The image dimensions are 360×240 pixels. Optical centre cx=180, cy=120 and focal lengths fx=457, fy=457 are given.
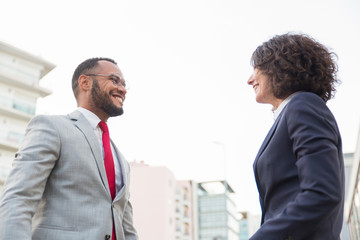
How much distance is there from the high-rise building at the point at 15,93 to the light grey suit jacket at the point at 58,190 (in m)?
38.5

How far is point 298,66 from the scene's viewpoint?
7.98ft

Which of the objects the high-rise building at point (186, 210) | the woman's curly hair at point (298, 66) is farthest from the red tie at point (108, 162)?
the high-rise building at point (186, 210)

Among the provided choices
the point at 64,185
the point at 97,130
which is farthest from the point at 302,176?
the point at 97,130

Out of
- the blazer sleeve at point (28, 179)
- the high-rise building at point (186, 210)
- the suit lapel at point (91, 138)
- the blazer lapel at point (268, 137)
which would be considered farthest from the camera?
the high-rise building at point (186, 210)

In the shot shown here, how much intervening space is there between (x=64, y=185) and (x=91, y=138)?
1.41 feet

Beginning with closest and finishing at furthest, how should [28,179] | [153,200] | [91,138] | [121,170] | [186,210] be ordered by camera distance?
1. [28,179]
2. [91,138]
3. [121,170]
4. [153,200]
5. [186,210]

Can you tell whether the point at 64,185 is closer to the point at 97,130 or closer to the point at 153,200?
the point at 97,130

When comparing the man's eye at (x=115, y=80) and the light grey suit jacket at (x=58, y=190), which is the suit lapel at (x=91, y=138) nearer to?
the light grey suit jacket at (x=58, y=190)

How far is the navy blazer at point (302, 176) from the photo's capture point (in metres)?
1.92

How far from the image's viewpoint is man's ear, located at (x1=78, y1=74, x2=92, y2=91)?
3.76 meters

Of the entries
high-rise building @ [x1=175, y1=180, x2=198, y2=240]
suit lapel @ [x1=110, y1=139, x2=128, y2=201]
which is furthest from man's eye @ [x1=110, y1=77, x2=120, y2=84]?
high-rise building @ [x1=175, y1=180, x2=198, y2=240]

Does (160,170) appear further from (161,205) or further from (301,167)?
(301,167)

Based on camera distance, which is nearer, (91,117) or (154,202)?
(91,117)

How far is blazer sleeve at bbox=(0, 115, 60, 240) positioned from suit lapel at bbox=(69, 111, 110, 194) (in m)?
0.23
